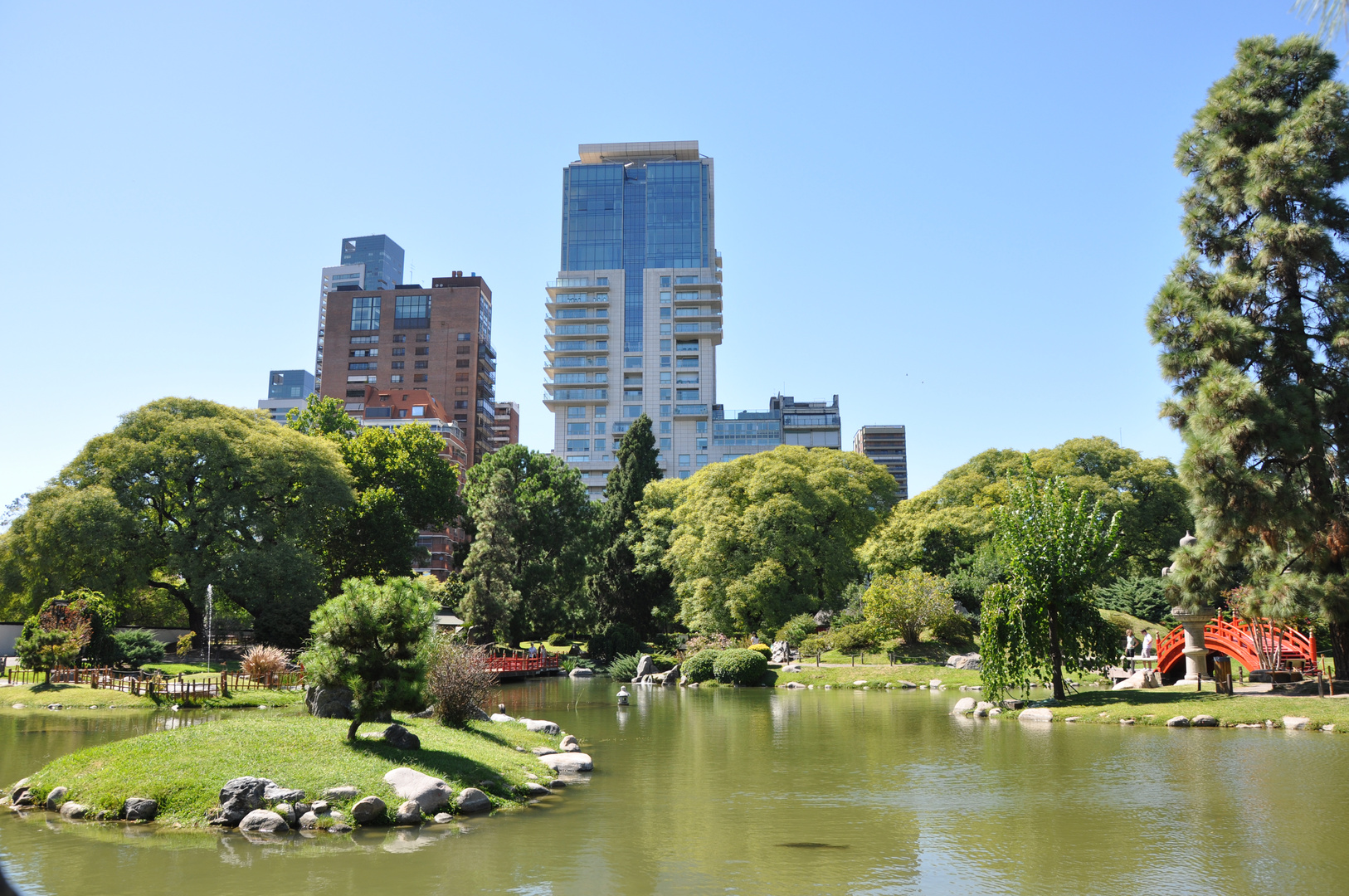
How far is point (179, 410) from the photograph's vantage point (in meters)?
47.1

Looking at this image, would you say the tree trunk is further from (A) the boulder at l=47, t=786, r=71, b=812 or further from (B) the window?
(B) the window

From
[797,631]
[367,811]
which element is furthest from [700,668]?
[367,811]

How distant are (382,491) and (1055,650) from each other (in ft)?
143

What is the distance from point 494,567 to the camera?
52688mm

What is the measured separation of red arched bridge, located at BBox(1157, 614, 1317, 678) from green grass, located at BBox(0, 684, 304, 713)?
2735cm

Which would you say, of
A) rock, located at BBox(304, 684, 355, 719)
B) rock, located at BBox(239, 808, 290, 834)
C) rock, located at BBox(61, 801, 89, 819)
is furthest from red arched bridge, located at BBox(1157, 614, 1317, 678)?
rock, located at BBox(61, 801, 89, 819)

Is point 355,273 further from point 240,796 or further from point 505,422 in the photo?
point 240,796

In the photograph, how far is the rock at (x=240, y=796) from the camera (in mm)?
11797

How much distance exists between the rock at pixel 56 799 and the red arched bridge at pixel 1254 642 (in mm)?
27193

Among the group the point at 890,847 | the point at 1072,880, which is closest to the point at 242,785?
the point at 890,847

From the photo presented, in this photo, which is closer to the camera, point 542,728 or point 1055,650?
point 542,728

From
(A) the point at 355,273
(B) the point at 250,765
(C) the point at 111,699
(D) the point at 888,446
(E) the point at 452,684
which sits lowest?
(C) the point at 111,699

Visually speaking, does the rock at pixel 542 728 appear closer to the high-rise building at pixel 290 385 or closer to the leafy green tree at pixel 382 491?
the leafy green tree at pixel 382 491

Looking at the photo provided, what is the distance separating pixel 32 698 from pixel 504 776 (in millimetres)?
23001
